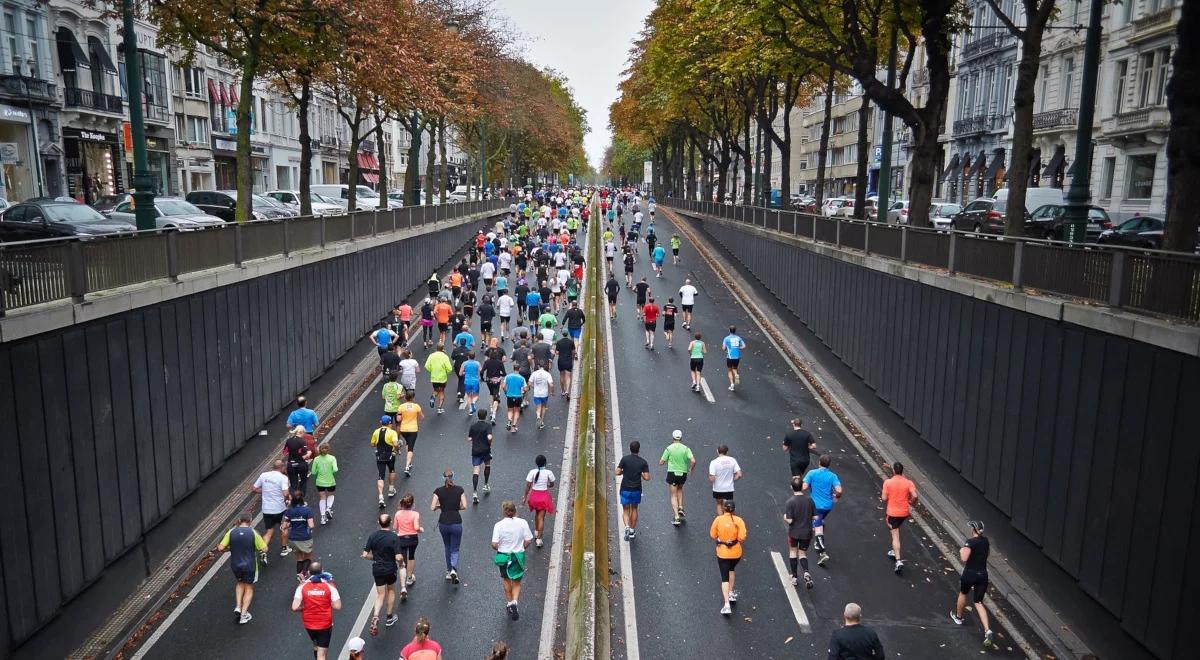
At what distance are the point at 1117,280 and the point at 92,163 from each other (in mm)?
43025

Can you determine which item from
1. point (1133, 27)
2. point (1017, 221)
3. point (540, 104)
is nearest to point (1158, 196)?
point (1133, 27)

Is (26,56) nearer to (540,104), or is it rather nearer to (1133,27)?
(540,104)

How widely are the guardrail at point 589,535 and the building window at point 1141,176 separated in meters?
27.3

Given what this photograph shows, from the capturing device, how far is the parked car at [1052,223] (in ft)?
82.8

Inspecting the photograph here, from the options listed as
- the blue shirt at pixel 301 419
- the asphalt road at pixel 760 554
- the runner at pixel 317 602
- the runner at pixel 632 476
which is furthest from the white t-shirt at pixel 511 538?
the blue shirt at pixel 301 419

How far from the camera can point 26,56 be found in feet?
111

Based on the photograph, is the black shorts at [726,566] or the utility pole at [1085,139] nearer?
the black shorts at [726,566]

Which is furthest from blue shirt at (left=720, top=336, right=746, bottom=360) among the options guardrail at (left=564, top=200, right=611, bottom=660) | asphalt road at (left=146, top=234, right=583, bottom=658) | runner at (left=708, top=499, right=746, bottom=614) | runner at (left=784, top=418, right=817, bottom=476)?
runner at (left=708, top=499, right=746, bottom=614)

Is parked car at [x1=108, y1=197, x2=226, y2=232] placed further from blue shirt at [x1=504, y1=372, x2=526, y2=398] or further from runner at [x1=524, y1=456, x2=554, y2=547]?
runner at [x1=524, y1=456, x2=554, y2=547]

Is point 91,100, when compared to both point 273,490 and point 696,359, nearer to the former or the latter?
point 696,359

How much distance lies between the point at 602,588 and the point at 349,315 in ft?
50.6

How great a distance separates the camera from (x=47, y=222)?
2059 centimetres

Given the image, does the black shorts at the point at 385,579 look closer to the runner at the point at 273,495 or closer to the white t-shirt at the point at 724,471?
the runner at the point at 273,495

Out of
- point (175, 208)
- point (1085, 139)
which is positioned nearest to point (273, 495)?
point (1085, 139)
